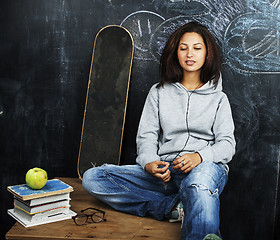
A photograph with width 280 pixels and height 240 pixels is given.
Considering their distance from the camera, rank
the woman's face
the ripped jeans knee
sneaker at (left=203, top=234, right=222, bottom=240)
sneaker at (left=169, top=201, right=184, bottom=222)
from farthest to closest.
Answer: the woman's face, sneaker at (left=169, top=201, right=184, bottom=222), the ripped jeans knee, sneaker at (left=203, top=234, right=222, bottom=240)

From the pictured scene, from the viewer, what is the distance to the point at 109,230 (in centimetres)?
168

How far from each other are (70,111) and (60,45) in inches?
18.6

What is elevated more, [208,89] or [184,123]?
[208,89]

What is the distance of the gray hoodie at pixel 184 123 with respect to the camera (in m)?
1.97

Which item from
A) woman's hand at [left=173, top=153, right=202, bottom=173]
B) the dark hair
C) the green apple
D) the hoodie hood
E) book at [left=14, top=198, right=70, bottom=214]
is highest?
the dark hair

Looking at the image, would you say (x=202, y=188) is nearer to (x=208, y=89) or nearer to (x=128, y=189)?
(x=128, y=189)

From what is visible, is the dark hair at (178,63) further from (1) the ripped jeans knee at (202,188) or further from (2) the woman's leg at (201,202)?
(1) the ripped jeans knee at (202,188)

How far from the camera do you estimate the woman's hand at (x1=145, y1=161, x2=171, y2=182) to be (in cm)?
180

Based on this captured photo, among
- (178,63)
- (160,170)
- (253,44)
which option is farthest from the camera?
(253,44)

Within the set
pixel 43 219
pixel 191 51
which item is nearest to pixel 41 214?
pixel 43 219

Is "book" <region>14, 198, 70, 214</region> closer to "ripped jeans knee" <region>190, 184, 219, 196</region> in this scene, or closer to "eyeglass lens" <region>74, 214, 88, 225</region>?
"eyeglass lens" <region>74, 214, 88, 225</region>

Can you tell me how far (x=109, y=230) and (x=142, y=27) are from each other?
138 centimetres


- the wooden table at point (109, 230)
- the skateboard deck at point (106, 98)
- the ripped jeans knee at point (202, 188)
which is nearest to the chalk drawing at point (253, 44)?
the skateboard deck at point (106, 98)

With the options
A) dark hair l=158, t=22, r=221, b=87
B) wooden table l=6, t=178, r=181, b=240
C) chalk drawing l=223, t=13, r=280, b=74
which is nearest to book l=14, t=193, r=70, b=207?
wooden table l=6, t=178, r=181, b=240
